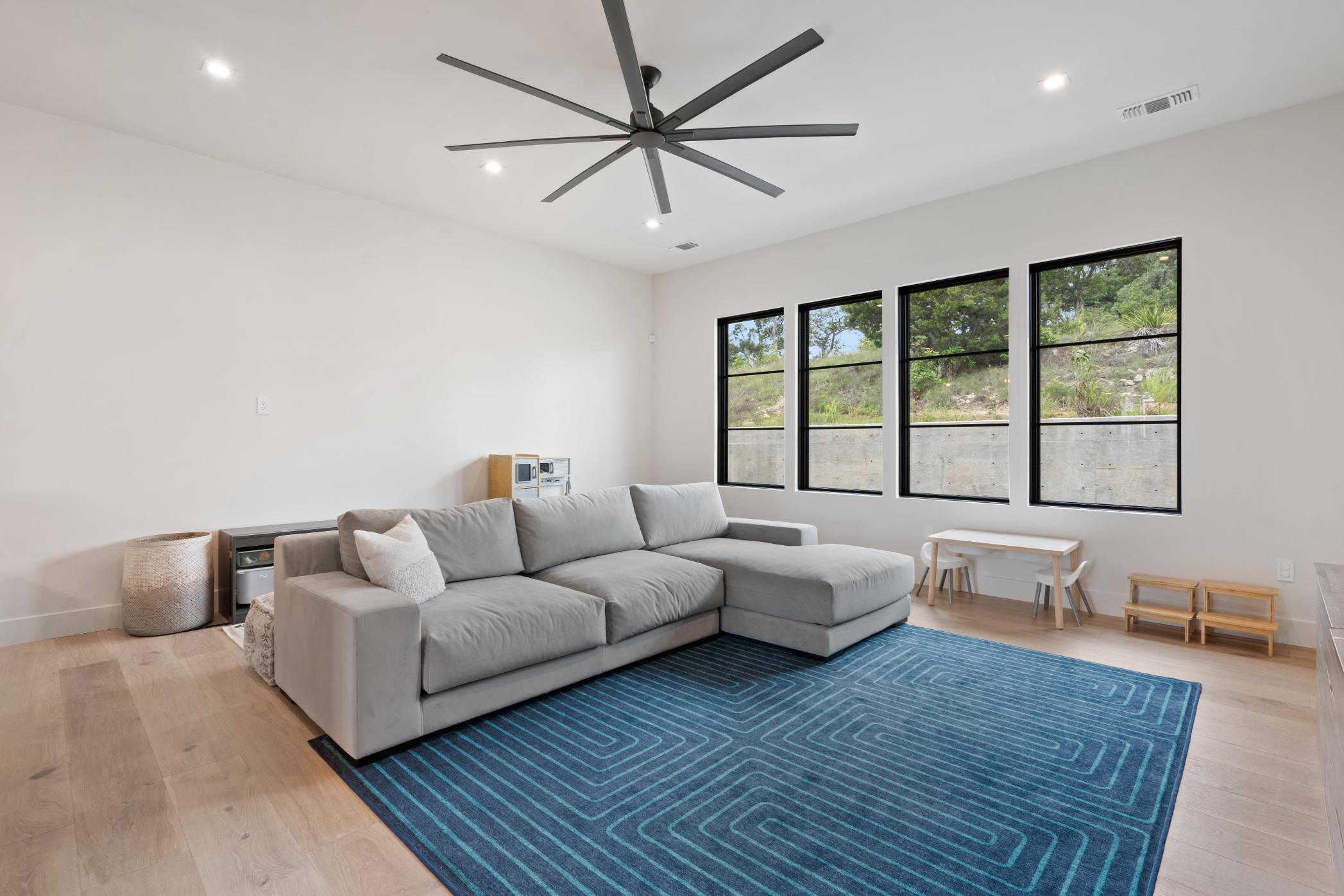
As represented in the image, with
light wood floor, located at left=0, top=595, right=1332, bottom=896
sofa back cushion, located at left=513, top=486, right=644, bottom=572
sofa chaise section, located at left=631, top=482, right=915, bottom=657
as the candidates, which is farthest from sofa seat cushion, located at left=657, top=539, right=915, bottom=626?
light wood floor, located at left=0, top=595, right=1332, bottom=896

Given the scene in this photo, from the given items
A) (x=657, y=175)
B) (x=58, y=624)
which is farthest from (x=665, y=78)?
(x=58, y=624)

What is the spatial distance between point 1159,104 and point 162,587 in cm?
Answer: 626

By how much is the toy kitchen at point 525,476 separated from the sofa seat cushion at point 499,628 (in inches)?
94.9

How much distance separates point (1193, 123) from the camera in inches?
146

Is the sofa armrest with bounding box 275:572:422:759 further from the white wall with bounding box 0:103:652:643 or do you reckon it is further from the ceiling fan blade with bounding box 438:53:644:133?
the white wall with bounding box 0:103:652:643

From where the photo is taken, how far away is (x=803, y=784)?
82.7 inches

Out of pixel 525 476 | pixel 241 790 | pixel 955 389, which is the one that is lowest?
pixel 241 790

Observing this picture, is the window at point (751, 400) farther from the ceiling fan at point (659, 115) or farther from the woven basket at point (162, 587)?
the woven basket at point (162, 587)

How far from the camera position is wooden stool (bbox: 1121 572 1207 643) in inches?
143

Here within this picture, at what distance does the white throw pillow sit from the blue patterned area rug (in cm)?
61

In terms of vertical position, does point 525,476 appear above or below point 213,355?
below

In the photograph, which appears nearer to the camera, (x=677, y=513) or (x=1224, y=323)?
(x=1224, y=323)

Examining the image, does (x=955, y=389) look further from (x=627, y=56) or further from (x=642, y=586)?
(x=627, y=56)

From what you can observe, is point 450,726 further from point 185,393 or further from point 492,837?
point 185,393
